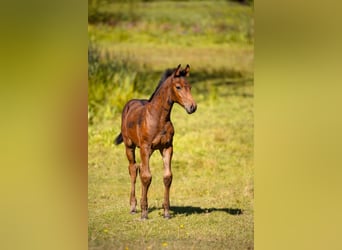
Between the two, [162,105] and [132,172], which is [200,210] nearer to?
[132,172]

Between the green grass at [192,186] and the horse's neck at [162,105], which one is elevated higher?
the horse's neck at [162,105]

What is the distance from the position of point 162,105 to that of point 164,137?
0.25 meters

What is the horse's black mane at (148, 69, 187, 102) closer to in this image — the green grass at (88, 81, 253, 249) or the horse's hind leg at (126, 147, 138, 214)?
the green grass at (88, 81, 253, 249)

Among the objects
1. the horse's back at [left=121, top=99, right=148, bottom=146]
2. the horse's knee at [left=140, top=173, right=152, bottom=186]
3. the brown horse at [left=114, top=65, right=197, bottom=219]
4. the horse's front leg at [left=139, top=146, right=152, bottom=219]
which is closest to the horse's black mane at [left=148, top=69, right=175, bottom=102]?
the brown horse at [left=114, top=65, right=197, bottom=219]

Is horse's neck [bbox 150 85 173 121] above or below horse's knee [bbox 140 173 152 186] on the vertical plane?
above

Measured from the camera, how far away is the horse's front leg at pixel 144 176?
5727 millimetres

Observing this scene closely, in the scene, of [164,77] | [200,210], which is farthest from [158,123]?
[200,210]

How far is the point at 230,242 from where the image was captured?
579cm

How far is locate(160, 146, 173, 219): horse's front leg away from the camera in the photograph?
5.76 metres

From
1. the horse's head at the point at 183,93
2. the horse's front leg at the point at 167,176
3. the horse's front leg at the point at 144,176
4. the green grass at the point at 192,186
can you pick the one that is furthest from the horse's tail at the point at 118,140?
the horse's head at the point at 183,93

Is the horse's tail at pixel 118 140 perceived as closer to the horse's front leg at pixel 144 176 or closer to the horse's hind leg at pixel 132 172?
the horse's hind leg at pixel 132 172
